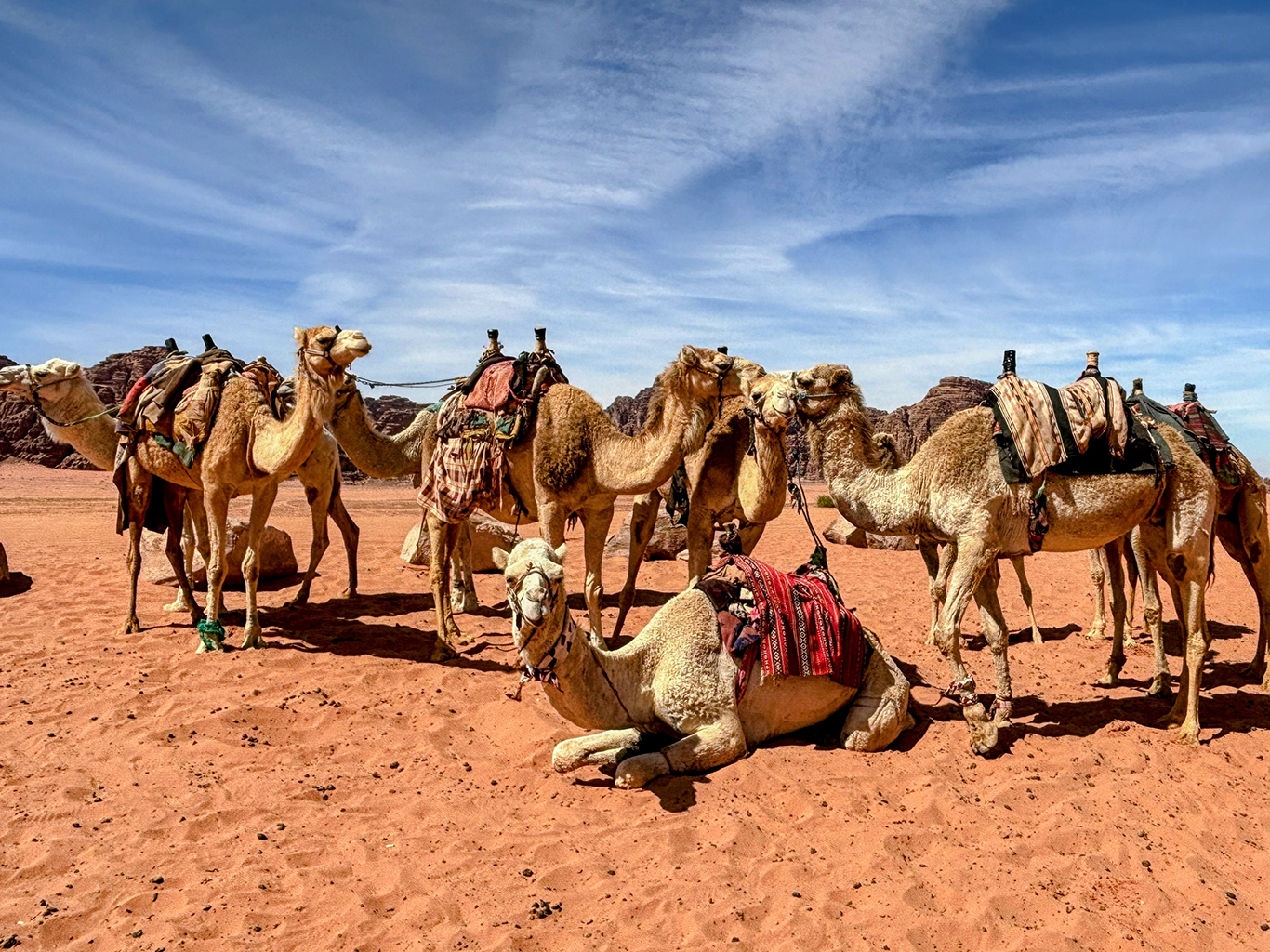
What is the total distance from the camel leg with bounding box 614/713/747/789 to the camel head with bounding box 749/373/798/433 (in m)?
2.03

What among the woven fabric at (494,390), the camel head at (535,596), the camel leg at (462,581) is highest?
the woven fabric at (494,390)

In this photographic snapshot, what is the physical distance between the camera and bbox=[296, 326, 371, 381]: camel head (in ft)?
22.5

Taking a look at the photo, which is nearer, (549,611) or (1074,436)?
(549,611)

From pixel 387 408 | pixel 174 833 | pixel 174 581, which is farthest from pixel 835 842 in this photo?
pixel 387 408

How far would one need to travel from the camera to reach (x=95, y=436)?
929cm

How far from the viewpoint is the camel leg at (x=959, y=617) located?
5441 millimetres

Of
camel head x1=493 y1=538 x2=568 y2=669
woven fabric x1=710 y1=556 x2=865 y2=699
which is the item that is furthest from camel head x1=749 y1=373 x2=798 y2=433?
camel head x1=493 y1=538 x2=568 y2=669

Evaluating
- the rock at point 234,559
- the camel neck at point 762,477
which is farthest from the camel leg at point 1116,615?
the rock at point 234,559

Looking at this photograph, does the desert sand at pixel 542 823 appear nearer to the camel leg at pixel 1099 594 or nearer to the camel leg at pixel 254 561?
the camel leg at pixel 254 561

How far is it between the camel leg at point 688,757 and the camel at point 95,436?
198 inches

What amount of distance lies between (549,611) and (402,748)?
200cm

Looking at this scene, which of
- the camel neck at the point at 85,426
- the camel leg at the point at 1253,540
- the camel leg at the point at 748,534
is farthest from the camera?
the camel neck at the point at 85,426

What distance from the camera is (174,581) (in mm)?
11344

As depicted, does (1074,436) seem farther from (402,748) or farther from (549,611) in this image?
(402,748)
